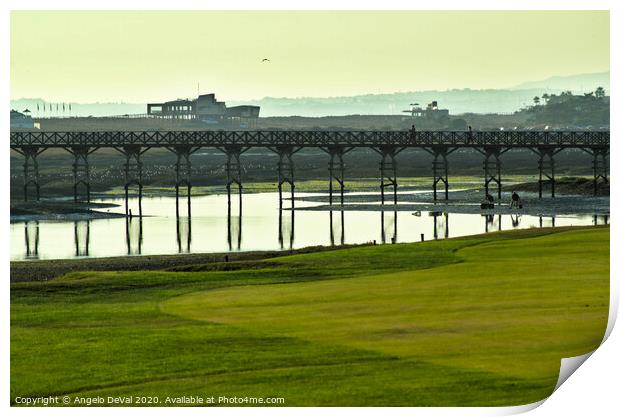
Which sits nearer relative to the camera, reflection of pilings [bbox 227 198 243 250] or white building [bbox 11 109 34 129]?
reflection of pilings [bbox 227 198 243 250]

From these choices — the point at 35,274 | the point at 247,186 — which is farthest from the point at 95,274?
the point at 247,186

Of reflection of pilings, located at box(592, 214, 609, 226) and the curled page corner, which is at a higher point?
reflection of pilings, located at box(592, 214, 609, 226)

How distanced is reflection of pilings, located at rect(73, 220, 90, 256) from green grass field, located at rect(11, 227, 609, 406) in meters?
13.2

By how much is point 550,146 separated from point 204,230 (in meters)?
34.3

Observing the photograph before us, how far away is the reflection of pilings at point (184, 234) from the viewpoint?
61875 mm

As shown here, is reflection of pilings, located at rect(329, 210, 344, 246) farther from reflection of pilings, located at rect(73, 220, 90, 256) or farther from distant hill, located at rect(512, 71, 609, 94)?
reflection of pilings, located at rect(73, 220, 90, 256)

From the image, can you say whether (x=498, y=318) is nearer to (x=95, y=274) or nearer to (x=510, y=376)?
(x=510, y=376)

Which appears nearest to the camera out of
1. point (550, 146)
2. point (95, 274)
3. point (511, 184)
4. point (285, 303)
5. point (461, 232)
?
point (285, 303)

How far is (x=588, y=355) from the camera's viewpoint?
31766 millimetres

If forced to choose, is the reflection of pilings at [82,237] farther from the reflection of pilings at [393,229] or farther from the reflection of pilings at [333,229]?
the reflection of pilings at [393,229]

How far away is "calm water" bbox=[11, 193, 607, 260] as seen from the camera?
202 feet

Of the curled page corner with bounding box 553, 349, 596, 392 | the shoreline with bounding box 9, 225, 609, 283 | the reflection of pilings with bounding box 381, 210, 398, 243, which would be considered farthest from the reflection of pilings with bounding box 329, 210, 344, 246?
the curled page corner with bounding box 553, 349, 596, 392

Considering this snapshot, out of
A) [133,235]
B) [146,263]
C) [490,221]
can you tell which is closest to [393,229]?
[490,221]

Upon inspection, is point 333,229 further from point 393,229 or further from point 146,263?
point 146,263
